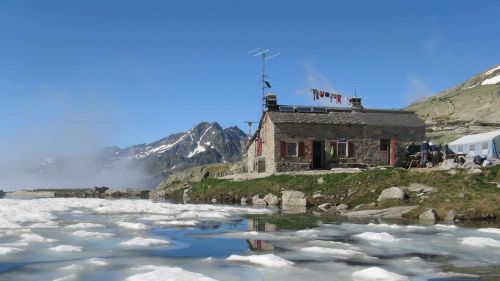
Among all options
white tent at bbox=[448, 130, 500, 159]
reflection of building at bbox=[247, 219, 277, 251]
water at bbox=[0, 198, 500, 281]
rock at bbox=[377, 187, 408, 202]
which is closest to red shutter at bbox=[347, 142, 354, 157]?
white tent at bbox=[448, 130, 500, 159]

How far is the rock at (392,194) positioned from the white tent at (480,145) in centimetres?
1952

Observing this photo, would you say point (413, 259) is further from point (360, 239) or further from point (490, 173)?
point (490, 173)

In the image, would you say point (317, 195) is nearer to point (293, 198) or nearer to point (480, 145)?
point (293, 198)

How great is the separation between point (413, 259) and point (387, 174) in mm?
17778

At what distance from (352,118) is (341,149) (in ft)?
11.3

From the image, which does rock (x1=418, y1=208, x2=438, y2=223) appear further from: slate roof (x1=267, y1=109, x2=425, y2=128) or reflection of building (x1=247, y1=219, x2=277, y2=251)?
slate roof (x1=267, y1=109, x2=425, y2=128)

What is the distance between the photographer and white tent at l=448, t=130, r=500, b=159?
3931 centimetres

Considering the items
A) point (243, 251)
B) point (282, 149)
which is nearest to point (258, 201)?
point (282, 149)

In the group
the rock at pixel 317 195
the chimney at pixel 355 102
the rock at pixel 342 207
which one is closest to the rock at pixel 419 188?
the rock at pixel 342 207

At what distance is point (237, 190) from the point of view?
36.0 metres

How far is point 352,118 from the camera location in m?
43.0

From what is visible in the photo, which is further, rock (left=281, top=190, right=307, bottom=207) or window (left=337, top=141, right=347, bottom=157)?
window (left=337, top=141, right=347, bottom=157)

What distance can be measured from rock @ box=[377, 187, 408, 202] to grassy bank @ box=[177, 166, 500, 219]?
0.39 metres

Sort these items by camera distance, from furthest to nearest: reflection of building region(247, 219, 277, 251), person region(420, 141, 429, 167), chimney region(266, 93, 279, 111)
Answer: chimney region(266, 93, 279, 111) → person region(420, 141, 429, 167) → reflection of building region(247, 219, 277, 251)
